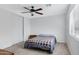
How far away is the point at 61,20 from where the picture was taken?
290 cm

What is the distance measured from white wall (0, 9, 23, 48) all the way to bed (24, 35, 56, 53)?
1.06 ft

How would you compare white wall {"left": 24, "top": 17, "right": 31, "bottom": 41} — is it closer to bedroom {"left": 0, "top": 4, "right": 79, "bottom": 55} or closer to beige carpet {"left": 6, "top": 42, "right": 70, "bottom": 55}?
bedroom {"left": 0, "top": 4, "right": 79, "bottom": 55}

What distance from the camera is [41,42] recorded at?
10.1 feet

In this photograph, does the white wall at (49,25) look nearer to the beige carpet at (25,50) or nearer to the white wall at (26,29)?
the white wall at (26,29)

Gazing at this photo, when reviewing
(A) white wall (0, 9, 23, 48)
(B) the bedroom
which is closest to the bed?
(B) the bedroom

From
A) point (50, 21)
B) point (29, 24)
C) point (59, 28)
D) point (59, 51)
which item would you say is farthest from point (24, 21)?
point (59, 51)

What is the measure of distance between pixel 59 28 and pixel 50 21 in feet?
1.15

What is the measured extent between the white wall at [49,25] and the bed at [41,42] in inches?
6.0

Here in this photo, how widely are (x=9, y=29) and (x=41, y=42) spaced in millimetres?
1020

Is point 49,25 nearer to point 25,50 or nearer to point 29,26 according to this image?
point 29,26

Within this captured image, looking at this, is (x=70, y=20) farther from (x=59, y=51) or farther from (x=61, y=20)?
(x=59, y=51)

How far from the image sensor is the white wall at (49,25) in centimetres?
282

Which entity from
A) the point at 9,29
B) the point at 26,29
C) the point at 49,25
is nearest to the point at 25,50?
the point at 26,29
